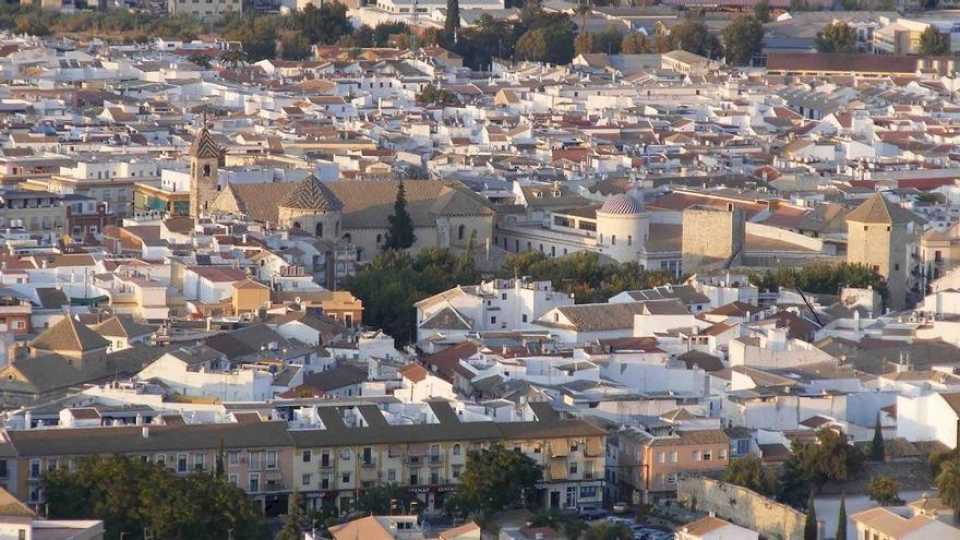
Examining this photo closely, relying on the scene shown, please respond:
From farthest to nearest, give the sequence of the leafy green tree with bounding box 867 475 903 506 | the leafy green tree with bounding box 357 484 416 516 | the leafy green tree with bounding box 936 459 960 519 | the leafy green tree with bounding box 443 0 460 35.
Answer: the leafy green tree with bounding box 443 0 460 35, the leafy green tree with bounding box 867 475 903 506, the leafy green tree with bounding box 357 484 416 516, the leafy green tree with bounding box 936 459 960 519

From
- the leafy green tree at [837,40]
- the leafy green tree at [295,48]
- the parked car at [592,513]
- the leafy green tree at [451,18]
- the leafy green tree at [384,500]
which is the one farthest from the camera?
the leafy green tree at [451,18]

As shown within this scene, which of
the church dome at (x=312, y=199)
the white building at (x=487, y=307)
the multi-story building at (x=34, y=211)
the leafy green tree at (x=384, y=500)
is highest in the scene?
the church dome at (x=312, y=199)

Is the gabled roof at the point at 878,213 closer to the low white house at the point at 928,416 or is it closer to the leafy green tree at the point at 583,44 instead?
the low white house at the point at 928,416

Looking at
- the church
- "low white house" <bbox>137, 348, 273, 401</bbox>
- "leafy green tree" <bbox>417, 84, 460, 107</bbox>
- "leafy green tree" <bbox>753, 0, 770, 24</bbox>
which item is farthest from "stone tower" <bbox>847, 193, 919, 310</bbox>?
"leafy green tree" <bbox>753, 0, 770, 24</bbox>

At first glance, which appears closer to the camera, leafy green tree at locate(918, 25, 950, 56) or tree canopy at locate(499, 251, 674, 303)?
tree canopy at locate(499, 251, 674, 303)

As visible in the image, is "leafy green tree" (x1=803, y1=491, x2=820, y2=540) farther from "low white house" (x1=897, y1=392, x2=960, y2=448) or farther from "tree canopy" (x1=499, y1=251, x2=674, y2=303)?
"tree canopy" (x1=499, y1=251, x2=674, y2=303)

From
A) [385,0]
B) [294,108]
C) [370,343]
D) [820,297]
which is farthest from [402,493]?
[385,0]

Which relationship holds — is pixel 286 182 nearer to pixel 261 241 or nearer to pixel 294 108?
pixel 261 241

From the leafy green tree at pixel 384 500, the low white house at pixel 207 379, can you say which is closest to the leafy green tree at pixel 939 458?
the leafy green tree at pixel 384 500
